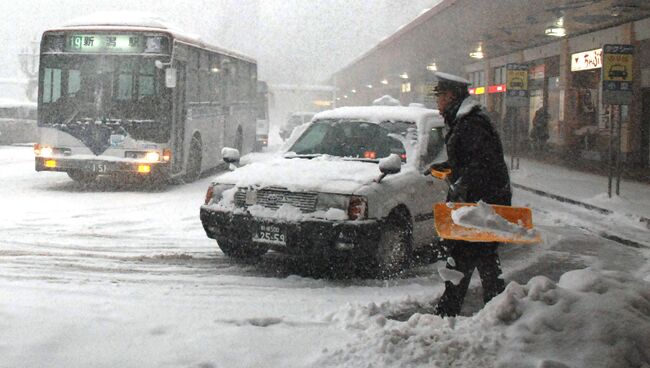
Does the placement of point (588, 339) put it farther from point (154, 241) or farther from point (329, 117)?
point (154, 241)

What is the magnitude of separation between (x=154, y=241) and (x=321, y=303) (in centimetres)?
370

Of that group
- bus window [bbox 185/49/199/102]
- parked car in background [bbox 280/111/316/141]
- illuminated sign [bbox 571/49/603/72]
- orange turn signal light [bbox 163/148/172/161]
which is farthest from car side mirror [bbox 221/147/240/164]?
parked car in background [bbox 280/111/316/141]

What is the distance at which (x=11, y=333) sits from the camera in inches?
196

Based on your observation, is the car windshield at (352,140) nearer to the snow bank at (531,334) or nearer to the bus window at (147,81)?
the snow bank at (531,334)

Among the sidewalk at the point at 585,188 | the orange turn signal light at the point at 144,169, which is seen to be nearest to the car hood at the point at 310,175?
the sidewalk at the point at 585,188

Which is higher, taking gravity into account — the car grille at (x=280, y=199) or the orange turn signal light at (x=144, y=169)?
the orange turn signal light at (x=144, y=169)

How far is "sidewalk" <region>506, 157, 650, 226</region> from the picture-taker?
13.3 m

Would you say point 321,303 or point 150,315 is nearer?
point 150,315

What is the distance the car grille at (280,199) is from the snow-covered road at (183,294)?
0.71m

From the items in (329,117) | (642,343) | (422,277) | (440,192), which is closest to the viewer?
(642,343)

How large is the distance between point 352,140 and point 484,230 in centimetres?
361

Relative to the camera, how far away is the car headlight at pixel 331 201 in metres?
6.81

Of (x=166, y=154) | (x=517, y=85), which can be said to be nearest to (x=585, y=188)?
(x=517, y=85)

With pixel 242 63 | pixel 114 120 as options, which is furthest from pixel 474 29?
pixel 114 120
